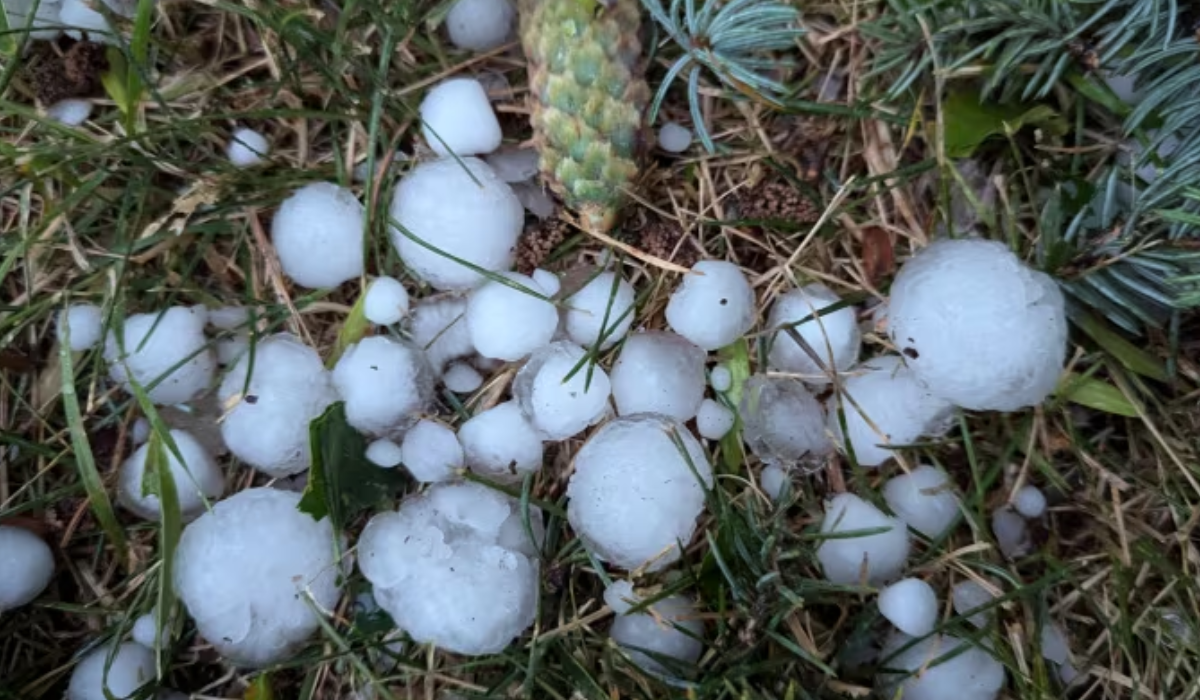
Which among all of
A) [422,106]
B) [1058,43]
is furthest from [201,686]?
[1058,43]

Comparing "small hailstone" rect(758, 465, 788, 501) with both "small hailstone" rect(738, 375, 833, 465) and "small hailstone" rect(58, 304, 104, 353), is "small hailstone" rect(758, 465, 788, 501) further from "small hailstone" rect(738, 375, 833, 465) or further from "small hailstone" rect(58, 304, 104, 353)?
"small hailstone" rect(58, 304, 104, 353)

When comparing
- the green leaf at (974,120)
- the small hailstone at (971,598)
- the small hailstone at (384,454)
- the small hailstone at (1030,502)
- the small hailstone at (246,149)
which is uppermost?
the green leaf at (974,120)

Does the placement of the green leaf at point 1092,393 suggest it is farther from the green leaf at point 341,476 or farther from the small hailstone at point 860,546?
the green leaf at point 341,476

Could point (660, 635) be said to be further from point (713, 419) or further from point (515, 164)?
point (515, 164)

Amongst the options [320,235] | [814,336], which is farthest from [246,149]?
[814,336]

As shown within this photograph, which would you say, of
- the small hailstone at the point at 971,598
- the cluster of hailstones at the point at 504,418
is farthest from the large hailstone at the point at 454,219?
the small hailstone at the point at 971,598

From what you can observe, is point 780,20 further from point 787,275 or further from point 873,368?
point 873,368

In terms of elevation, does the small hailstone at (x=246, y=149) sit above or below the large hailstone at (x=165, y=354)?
above

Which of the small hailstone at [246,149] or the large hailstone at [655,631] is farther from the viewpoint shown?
the small hailstone at [246,149]
